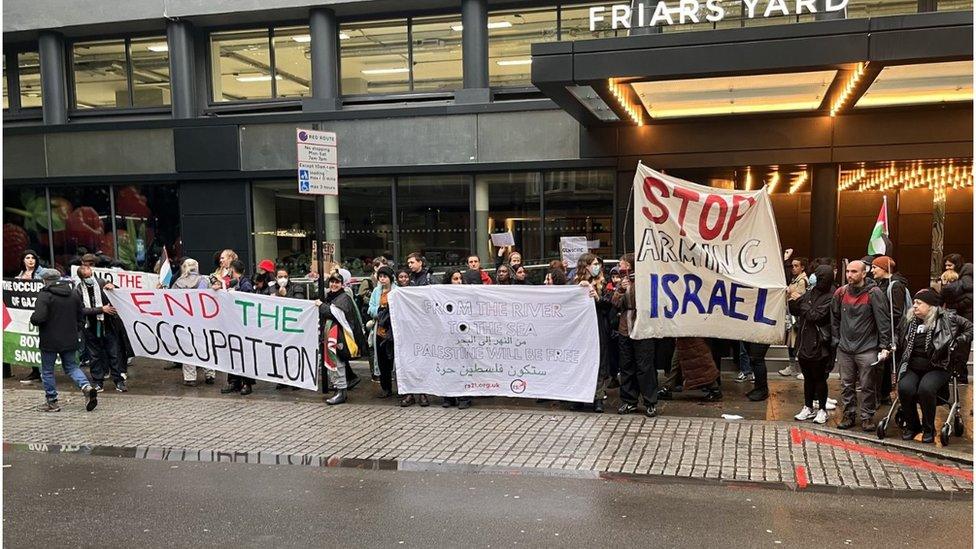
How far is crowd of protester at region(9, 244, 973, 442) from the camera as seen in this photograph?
6918 mm

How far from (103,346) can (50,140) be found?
30.3 ft

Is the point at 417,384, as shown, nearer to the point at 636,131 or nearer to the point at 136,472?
the point at 136,472

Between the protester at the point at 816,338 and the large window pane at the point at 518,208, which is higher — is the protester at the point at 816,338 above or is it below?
below

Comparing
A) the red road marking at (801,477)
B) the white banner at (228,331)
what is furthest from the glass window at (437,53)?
the red road marking at (801,477)

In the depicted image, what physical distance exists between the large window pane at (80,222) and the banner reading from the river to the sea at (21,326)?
708 cm

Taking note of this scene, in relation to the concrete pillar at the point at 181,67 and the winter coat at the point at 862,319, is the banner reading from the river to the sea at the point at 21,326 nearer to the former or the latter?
the concrete pillar at the point at 181,67

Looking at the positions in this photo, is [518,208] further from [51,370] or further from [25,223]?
[25,223]

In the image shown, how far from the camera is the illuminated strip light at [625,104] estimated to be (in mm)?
11143

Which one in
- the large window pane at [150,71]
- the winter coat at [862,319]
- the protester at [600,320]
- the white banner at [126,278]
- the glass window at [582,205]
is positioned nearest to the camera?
the winter coat at [862,319]

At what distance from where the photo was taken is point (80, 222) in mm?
17391

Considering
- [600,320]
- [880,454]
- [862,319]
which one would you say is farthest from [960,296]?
[600,320]

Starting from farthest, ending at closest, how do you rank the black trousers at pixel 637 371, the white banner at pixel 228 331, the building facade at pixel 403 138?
the building facade at pixel 403 138 → the white banner at pixel 228 331 → the black trousers at pixel 637 371

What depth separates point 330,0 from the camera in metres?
15.3

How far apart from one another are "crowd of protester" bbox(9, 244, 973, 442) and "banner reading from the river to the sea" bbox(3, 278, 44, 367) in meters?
0.23
